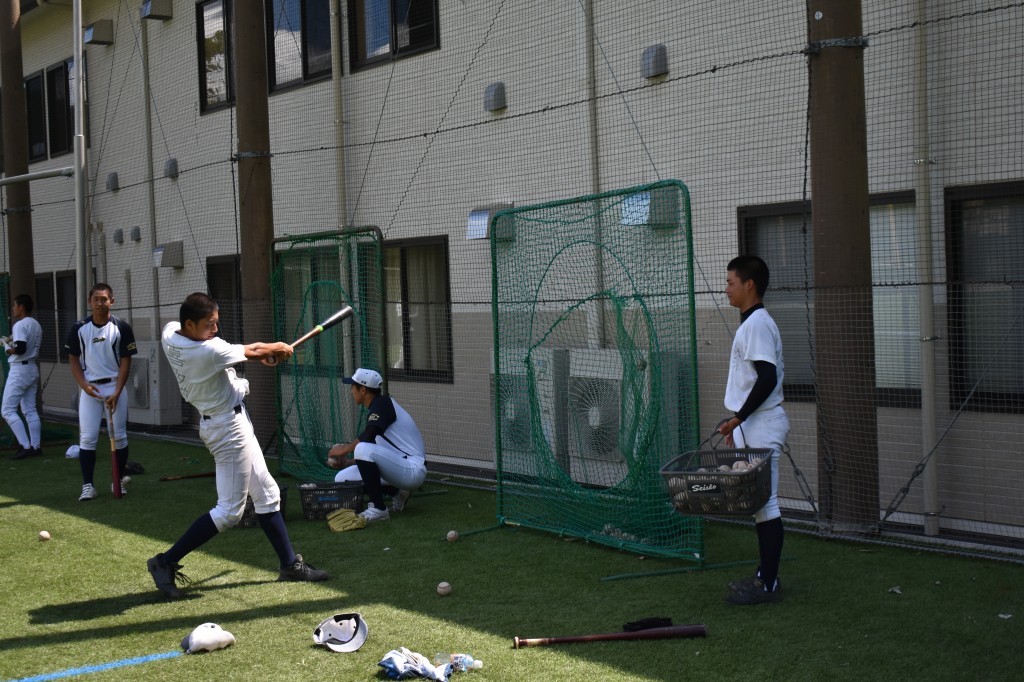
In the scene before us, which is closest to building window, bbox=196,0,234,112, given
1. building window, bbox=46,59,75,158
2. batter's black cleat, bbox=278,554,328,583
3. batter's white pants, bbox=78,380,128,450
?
building window, bbox=46,59,75,158

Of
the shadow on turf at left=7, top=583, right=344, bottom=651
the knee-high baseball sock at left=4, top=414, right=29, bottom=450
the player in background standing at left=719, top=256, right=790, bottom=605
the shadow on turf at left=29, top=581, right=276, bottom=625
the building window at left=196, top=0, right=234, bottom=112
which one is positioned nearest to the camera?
the shadow on turf at left=7, top=583, right=344, bottom=651

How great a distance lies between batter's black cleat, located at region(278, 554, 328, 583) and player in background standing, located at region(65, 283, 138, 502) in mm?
3805

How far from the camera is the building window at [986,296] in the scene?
702 cm

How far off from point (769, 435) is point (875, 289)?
2494mm

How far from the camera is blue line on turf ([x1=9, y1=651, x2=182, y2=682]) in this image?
16.3ft

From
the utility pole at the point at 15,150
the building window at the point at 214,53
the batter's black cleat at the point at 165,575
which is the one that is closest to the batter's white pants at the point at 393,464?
the batter's black cleat at the point at 165,575

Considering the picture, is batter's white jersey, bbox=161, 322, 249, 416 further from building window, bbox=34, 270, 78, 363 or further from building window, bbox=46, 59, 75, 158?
building window, bbox=46, 59, 75, 158

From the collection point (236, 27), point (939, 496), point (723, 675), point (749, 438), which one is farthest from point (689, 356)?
point (236, 27)

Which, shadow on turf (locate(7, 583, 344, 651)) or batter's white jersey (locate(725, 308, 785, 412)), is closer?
shadow on turf (locate(7, 583, 344, 651))

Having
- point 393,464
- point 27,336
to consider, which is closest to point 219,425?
point 393,464

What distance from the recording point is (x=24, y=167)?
15.7m

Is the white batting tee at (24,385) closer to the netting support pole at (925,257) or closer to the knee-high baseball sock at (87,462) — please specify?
the knee-high baseball sock at (87,462)

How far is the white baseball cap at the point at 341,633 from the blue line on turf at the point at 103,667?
28.9 inches

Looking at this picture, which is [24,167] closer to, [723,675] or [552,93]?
[552,93]
